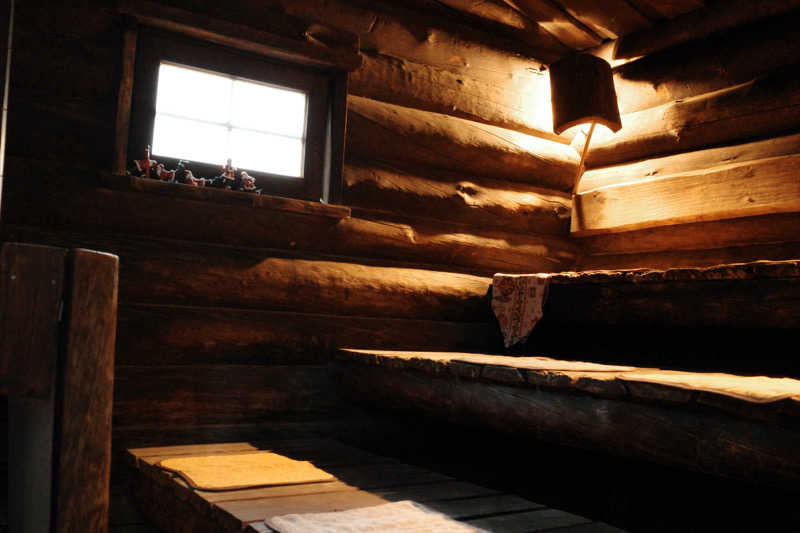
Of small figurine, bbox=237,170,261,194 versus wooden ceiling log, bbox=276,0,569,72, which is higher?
wooden ceiling log, bbox=276,0,569,72

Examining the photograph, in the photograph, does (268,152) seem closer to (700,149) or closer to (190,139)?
(190,139)

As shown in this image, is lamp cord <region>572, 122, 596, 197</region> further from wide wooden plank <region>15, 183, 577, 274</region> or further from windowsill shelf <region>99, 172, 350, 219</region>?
windowsill shelf <region>99, 172, 350, 219</region>

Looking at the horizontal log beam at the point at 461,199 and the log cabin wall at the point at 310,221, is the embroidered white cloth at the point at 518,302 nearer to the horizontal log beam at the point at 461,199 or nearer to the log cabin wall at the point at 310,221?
the log cabin wall at the point at 310,221

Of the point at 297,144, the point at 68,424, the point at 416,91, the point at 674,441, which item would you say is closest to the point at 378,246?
the point at 297,144

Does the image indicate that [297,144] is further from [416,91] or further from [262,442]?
[262,442]

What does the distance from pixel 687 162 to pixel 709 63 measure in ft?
2.12

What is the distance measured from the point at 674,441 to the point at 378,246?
2355 millimetres

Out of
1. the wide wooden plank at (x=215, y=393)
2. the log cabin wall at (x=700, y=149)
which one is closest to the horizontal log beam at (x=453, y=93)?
the log cabin wall at (x=700, y=149)

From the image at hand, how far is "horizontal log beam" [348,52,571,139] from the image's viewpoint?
13.6 feet

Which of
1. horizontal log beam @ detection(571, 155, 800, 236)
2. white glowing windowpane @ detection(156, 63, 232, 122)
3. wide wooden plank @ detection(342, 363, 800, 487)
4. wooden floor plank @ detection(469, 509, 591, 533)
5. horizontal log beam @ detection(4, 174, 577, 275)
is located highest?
white glowing windowpane @ detection(156, 63, 232, 122)

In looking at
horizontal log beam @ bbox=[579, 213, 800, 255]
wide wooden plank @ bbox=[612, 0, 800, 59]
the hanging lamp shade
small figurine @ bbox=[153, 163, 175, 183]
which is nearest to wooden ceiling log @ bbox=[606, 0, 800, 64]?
wide wooden plank @ bbox=[612, 0, 800, 59]

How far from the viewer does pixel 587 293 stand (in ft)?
11.7

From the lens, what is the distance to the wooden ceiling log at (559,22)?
4.62 m

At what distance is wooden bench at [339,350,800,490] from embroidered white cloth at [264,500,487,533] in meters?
0.54
